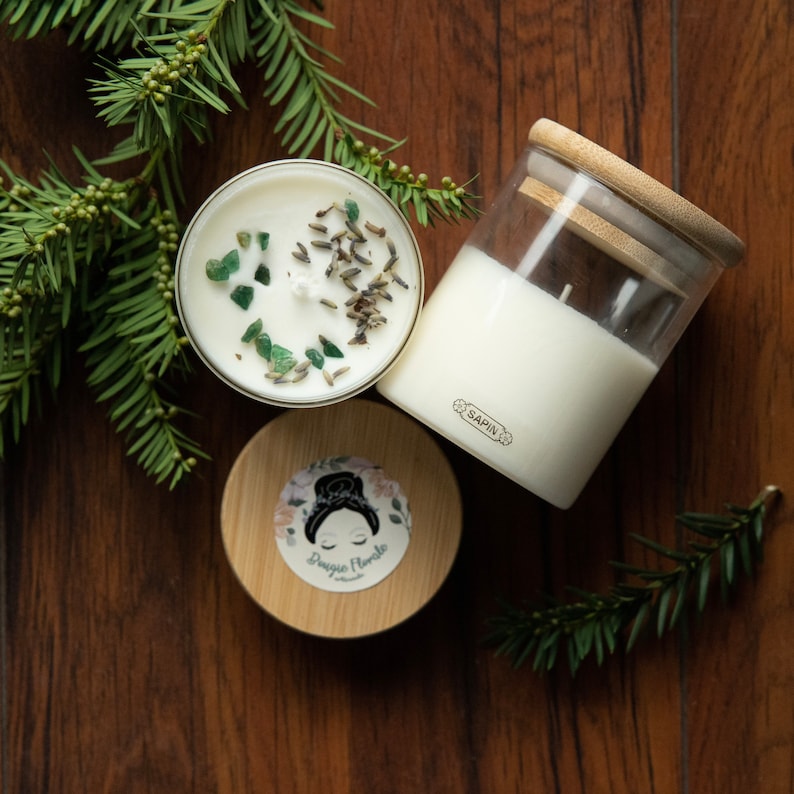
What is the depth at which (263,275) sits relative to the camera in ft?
1.81

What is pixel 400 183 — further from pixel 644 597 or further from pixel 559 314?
pixel 644 597

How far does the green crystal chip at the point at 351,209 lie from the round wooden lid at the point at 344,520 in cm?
12

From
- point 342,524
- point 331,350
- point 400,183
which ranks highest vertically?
point 400,183

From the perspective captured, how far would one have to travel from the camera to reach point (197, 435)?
638mm

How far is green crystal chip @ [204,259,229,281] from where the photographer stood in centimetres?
55

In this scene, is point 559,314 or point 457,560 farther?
point 457,560

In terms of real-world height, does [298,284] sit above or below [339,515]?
above

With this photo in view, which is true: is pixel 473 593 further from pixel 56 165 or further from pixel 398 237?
pixel 56 165

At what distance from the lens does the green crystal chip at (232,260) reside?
548 mm

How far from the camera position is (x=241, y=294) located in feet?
1.80

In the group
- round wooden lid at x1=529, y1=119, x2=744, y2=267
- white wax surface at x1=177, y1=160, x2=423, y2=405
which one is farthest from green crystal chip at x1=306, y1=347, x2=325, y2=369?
round wooden lid at x1=529, y1=119, x2=744, y2=267

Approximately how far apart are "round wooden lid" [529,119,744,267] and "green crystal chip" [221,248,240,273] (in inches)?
7.7

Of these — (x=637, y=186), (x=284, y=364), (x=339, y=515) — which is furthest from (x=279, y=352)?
(x=637, y=186)

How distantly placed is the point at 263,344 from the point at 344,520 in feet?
0.45
